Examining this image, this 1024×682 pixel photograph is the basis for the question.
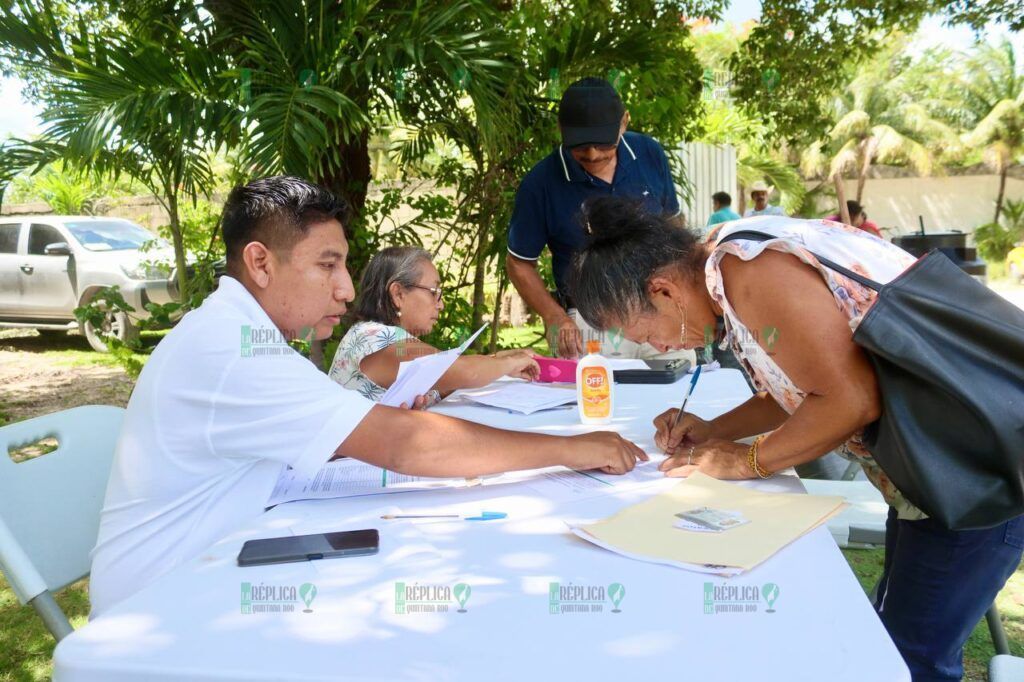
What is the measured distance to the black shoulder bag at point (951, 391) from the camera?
1.39m

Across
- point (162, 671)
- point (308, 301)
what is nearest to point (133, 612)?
point (162, 671)

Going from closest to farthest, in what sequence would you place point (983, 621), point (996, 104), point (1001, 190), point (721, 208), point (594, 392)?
point (594, 392) < point (983, 621) < point (721, 208) < point (1001, 190) < point (996, 104)

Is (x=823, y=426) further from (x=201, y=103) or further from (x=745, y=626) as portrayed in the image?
(x=201, y=103)

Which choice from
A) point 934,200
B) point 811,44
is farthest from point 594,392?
point 934,200

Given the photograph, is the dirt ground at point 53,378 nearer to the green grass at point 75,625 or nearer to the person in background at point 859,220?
the green grass at point 75,625

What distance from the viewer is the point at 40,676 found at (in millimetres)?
2809

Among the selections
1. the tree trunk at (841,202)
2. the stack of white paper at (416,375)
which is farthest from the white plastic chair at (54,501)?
the tree trunk at (841,202)

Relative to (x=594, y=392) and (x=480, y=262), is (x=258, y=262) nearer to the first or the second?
(x=594, y=392)

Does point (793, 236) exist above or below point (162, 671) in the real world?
above

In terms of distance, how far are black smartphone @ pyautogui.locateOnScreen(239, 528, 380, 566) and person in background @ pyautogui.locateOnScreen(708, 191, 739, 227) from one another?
27.5 ft

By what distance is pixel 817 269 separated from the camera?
1510 millimetres

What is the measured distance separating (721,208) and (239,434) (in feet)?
28.9

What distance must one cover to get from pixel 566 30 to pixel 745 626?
4421mm

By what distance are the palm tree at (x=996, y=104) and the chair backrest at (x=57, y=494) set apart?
25.0 meters
